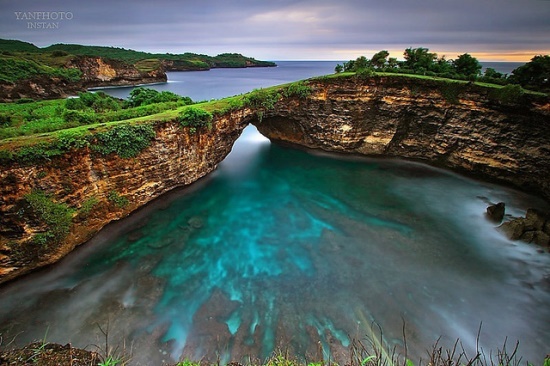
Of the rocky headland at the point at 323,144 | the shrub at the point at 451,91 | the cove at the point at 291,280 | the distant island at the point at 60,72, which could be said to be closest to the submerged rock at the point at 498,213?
the cove at the point at 291,280

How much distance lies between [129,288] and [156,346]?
312cm

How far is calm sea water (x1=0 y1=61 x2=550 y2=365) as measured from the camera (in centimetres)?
891

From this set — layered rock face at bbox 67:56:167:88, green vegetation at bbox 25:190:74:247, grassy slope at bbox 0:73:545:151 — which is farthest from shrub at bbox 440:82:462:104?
layered rock face at bbox 67:56:167:88

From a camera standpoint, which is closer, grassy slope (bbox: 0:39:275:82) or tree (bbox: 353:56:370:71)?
tree (bbox: 353:56:370:71)

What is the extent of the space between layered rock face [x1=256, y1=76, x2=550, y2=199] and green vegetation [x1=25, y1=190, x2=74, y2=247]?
14.8m

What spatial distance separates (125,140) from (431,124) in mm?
21077

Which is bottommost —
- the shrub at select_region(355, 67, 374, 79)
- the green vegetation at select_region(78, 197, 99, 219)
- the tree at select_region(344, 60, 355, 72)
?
the green vegetation at select_region(78, 197, 99, 219)

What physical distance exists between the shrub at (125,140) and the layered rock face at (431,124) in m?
10.2

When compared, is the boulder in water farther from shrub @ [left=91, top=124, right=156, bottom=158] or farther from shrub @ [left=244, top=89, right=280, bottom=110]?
shrub @ [left=91, top=124, right=156, bottom=158]

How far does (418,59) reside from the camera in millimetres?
23812

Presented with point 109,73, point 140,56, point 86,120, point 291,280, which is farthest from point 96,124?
point 140,56

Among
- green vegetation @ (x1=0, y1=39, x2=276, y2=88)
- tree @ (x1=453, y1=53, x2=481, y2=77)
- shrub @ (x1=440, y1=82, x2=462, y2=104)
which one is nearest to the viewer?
shrub @ (x1=440, y1=82, x2=462, y2=104)

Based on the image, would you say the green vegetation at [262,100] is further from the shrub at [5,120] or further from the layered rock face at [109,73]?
the layered rock face at [109,73]

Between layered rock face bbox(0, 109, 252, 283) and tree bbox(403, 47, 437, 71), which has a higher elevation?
tree bbox(403, 47, 437, 71)
